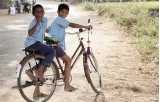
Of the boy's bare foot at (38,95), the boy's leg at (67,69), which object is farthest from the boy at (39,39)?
the boy's bare foot at (38,95)

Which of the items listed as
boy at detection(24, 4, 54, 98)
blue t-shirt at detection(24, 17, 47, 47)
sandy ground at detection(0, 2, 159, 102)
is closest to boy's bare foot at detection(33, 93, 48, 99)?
sandy ground at detection(0, 2, 159, 102)

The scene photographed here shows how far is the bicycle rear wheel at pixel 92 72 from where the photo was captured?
833 cm

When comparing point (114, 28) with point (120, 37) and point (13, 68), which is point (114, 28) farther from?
point (13, 68)

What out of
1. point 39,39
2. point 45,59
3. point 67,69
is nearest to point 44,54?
point 45,59

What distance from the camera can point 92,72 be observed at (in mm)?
8602

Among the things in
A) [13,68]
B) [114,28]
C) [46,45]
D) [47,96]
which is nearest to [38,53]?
[46,45]

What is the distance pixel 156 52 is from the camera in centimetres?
1362

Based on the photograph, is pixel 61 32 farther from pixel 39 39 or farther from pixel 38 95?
pixel 38 95

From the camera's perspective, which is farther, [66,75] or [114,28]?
[114,28]

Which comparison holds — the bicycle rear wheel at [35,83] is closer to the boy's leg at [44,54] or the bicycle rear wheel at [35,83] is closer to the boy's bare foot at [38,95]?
the boy's bare foot at [38,95]

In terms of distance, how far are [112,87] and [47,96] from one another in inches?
68.0

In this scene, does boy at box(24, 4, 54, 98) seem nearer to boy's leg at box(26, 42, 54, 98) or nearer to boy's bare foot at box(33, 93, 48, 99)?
boy's leg at box(26, 42, 54, 98)

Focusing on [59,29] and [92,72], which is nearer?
[59,29]

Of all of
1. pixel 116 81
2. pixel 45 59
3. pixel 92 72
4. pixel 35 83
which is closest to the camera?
pixel 45 59
